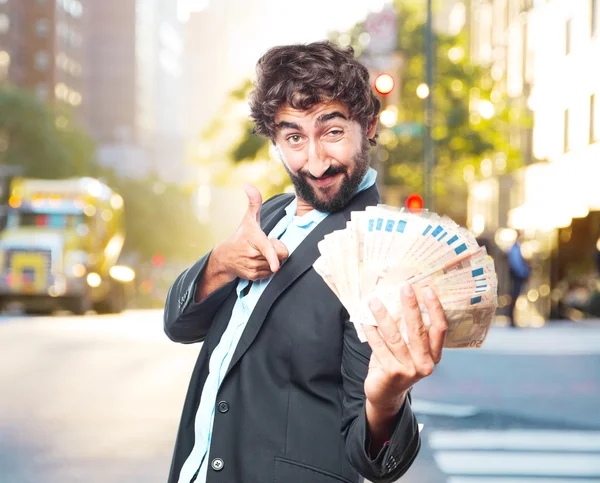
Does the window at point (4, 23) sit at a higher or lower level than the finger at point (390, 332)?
higher

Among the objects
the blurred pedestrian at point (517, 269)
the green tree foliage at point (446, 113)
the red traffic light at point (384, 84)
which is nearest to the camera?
the red traffic light at point (384, 84)

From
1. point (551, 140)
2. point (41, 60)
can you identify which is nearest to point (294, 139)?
point (551, 140)

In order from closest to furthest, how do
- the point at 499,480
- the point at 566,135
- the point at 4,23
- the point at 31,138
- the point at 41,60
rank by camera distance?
the point at 499,480 → the point at 566,135 → the point at 31,138 → the point at 4,23 → the point at 41,60

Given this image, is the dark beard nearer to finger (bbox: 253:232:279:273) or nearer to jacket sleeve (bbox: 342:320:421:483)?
Result: finger (bbox: 253:232:279:273)

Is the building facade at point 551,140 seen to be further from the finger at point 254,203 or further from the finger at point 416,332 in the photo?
the finger at point 416,332

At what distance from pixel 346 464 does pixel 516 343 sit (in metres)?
17.5

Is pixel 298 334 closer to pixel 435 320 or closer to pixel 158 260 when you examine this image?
pixel 435 320

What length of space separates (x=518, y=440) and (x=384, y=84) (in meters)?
6.46

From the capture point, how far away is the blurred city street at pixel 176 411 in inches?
362

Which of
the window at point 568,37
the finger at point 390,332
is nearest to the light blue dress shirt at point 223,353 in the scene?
the finger at point 390,332

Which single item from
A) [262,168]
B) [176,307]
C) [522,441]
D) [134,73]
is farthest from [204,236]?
[176,307]

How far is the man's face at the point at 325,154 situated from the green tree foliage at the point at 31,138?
6049 cm

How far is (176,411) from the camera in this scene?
1173 cm

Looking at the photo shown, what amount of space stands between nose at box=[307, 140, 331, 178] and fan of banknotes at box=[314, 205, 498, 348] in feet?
1.40
